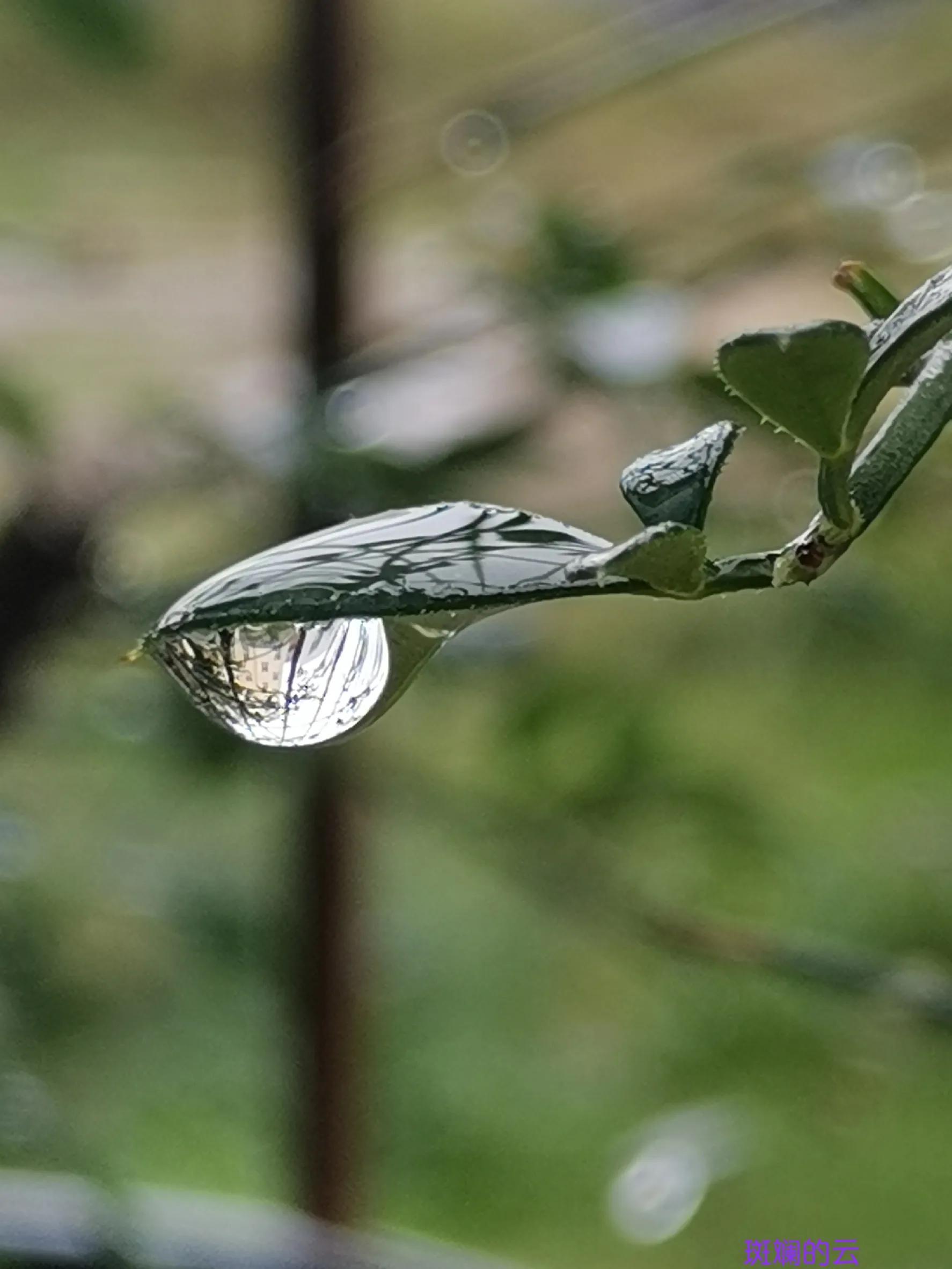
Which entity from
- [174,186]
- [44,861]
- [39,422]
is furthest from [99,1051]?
[174,186]

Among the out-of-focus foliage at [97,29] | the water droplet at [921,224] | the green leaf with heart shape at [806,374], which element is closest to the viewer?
the green leaf with heart shape at [806,374]

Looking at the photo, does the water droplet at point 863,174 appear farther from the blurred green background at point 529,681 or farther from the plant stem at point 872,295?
the plant stem at point 872,295

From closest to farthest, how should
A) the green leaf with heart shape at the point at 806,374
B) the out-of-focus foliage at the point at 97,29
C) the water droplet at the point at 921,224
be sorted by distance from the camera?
the green leaf with heart shape at the point at 806,374 → the out-of-focus foliage at the point at 97,29 → the water droplet at the point at 921,224

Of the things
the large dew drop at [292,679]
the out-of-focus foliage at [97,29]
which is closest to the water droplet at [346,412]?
the out-of-focus foliage at [97,29]

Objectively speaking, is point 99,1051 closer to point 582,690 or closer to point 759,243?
point 582,690

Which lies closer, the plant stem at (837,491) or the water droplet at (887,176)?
the plant stem at (837,491)

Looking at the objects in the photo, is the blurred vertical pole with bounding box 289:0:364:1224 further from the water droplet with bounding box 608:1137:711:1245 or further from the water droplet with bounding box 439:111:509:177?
the water droplet with bounding box 608:1137:711:1245
